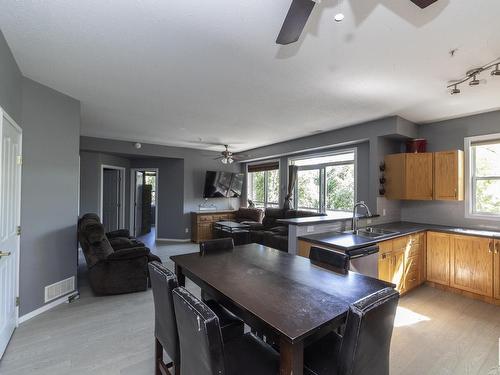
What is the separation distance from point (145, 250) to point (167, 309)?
2168mm

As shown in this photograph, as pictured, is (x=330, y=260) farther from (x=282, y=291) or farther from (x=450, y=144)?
(x=450, y=144)

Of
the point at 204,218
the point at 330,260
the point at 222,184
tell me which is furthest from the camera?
the point at 222,184

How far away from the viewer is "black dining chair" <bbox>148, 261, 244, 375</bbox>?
1.45 m

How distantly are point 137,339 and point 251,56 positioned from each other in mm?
2857

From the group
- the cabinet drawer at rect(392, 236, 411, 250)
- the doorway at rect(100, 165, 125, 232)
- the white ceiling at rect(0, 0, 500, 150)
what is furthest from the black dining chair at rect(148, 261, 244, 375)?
the doorway at rect(100, 165, 125, 232)

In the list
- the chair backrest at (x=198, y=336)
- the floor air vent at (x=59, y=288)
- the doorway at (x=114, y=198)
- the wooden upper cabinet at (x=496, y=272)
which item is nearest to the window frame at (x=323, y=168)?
the wooden upper cabinet at (x=496, y=272)

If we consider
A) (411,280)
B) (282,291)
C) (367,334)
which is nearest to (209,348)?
(282,291)

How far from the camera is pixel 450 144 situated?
3.90m

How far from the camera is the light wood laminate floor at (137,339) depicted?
6.49 ft

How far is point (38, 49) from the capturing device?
2.10 m

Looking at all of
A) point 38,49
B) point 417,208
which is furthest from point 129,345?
point 417,208

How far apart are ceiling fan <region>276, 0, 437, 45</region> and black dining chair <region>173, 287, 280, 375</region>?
142 cm

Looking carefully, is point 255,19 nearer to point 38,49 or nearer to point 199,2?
point 199,2

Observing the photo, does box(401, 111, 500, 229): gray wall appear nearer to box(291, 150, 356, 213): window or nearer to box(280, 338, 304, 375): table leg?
box(291, 150, 356, 213): window
